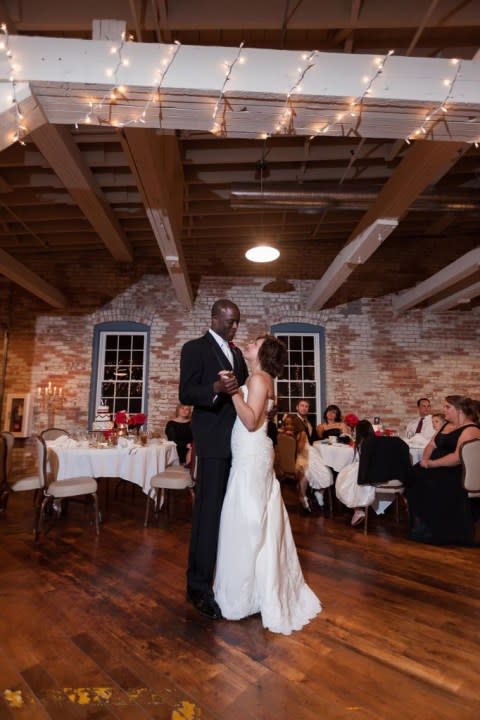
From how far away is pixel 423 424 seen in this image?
699 centimetres

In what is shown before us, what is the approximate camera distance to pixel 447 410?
442 cm

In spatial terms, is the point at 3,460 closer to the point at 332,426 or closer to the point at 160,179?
the point at 160,179

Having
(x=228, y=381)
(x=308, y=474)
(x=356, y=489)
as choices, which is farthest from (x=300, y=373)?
(x=228, y=381)

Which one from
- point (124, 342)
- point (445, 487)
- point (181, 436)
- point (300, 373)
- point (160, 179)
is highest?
point (160, 179)

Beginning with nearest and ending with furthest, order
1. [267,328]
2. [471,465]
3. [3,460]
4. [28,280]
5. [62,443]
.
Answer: [471,465] < [3,460] < [62,443] < [28,280] < [267,328]

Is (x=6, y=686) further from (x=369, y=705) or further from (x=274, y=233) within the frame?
(x=274, y=233)

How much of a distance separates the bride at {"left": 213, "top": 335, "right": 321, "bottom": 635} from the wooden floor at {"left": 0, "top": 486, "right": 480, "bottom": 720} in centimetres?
12

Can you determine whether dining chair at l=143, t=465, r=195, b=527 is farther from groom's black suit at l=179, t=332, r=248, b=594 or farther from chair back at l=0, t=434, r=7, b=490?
groom's black suit at l=179, t=332, r=248, b=594

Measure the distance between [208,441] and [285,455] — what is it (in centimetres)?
309

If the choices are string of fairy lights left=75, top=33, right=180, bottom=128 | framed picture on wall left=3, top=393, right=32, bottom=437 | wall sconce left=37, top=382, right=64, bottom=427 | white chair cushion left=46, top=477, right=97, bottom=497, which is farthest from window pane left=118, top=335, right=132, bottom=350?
string of fairy lights left=75, top=33, right=180, bottom=128

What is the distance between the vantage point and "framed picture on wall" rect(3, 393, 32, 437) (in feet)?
24.9

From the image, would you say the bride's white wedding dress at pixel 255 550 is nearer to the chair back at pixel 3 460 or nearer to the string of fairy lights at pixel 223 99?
the string of fairy lights at pixel 223 99

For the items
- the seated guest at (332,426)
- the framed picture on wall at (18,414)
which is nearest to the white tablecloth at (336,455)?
the seated guest at (332,426)

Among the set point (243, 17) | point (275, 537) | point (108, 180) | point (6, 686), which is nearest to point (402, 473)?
point (275, 537)
